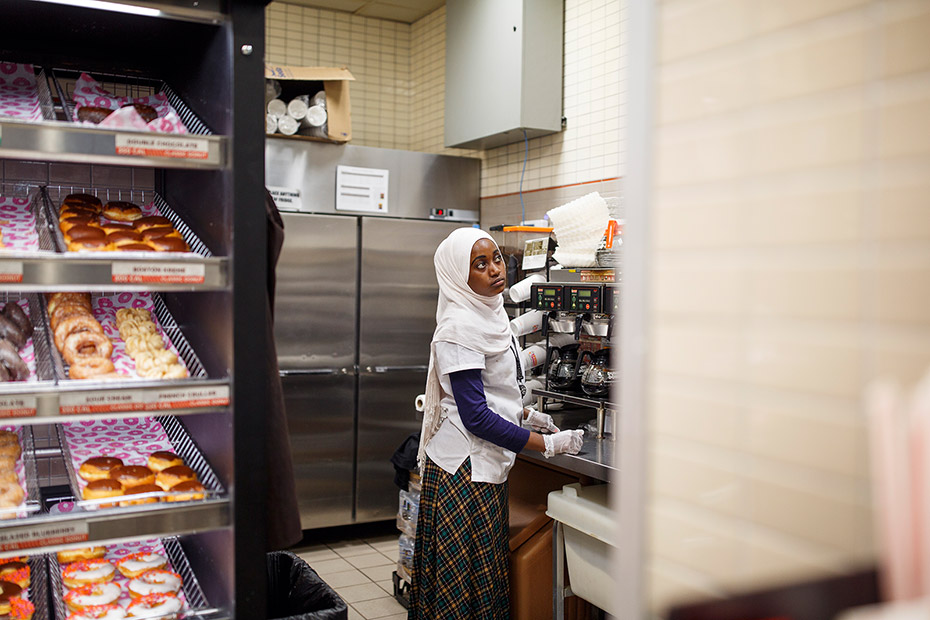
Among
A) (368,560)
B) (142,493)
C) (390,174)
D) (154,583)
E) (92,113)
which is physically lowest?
(368,560)

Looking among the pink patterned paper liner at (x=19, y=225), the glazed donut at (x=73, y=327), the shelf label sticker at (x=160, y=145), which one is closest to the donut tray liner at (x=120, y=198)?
the pink patterned paper liner at (x=19, y=225)

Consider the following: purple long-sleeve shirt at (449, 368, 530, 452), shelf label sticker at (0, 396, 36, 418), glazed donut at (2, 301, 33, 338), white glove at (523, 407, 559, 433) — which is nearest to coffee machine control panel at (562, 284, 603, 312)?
white glove at (523, 407, 559, 433)

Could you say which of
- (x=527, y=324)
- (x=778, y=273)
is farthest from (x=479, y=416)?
(x=778, y=273)

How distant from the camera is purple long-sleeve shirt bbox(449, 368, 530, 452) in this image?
8.93 feet

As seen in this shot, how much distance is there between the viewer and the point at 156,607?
1662 mm

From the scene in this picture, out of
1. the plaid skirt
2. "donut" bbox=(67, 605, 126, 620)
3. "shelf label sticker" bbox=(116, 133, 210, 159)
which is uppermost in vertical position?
"shelf label sticker" bbox=(116, 133, 210, 159)

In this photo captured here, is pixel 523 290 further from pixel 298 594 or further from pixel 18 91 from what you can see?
pixel 18 91

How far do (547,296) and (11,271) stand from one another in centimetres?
218

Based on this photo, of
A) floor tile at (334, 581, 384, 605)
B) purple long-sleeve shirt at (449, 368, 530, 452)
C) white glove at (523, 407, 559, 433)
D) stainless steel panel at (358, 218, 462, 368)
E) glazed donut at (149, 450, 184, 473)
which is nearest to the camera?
glazed donut at (149, 450, 184, 473)

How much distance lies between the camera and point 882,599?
64 cm

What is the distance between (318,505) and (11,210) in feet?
9.80

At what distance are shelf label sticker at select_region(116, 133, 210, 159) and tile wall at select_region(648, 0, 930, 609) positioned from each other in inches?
38.0

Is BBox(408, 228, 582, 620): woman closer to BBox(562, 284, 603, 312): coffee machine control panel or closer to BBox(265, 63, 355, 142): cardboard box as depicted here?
BBox(562, 284, 603, 312): coffee machine control panel

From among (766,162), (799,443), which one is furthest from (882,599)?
(766,162)
